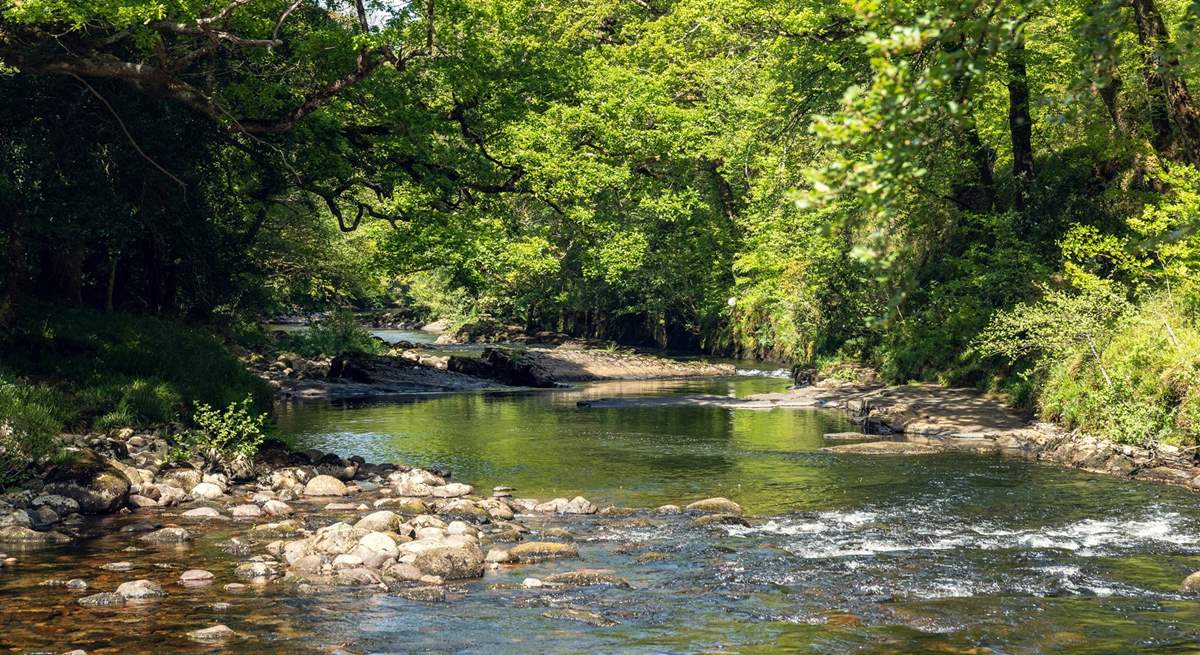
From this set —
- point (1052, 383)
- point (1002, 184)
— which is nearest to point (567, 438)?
point (1052, 383)

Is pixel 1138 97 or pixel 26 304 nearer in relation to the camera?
pixel 26 304

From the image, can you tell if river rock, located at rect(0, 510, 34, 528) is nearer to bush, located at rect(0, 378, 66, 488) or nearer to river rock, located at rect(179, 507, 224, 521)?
bush, located at rect(0, 378, 66, 488)

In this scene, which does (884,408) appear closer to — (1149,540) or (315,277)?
(1149,540)

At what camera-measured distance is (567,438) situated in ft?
78.1

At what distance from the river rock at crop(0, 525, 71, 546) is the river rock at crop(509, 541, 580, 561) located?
5.13 meters

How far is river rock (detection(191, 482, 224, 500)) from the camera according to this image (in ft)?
49.7

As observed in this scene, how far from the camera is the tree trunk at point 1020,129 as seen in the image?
25.9 meters

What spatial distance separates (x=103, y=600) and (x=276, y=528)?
3.46 m

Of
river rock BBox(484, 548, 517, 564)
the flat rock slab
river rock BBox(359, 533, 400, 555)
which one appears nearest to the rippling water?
the flat rock slab

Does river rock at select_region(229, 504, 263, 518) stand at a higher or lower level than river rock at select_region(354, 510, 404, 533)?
lower

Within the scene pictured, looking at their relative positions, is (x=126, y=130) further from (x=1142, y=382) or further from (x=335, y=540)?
(x=1142, y=382)

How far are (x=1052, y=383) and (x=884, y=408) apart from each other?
4997mm

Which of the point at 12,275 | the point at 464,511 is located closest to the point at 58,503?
the point at 464,511

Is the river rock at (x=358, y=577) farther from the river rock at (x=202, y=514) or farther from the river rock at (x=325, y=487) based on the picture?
the river rock at (x=325, y=487)
